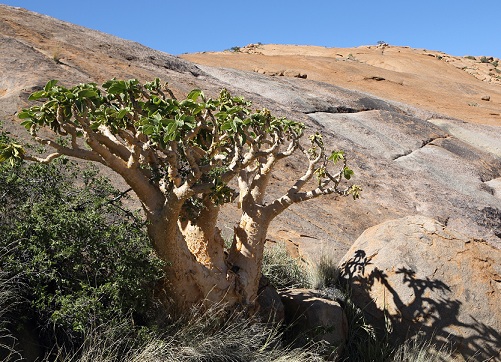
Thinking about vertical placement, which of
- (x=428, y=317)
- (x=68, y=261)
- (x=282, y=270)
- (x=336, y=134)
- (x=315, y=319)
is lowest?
(x=315, y=319)

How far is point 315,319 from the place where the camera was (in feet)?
19.8

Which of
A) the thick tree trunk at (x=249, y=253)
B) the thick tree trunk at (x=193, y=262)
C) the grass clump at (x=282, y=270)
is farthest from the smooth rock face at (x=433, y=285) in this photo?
the thick tree trunk at (x=193, y=262)

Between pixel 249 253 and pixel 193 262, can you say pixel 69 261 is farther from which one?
pixel 249 253

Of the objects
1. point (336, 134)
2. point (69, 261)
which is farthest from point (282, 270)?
point (336, 134)

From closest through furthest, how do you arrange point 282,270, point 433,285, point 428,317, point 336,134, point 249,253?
point 249,253, point 428,317, point 433,285, point 282,270, point 336,134

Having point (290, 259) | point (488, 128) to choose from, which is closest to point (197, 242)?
point (290, 259)

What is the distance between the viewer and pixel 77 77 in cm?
1109

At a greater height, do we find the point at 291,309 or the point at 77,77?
the point at 77,77

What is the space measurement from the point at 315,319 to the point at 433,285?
1535mm

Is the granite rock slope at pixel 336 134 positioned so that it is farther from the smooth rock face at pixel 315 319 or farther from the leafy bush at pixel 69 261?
the leafy bush at pixel 69 261

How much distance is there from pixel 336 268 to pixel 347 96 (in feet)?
38.0

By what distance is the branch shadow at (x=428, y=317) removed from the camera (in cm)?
637

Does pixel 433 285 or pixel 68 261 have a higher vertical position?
pixel 433 285

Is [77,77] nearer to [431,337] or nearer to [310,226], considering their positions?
[310,226]
